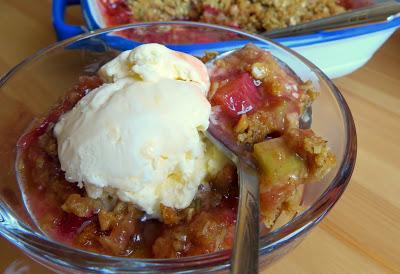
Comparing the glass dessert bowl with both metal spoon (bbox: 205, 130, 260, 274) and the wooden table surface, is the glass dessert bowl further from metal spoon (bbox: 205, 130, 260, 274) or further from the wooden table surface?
the wooden table surface

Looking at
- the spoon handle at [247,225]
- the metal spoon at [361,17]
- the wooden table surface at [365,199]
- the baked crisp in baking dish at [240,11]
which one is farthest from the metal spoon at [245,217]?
the baked crisp in baking dish at [240,11]

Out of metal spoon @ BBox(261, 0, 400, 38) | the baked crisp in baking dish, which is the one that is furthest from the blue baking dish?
the baked crisp in baking dish

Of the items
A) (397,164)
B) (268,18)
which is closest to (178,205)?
(397,164)

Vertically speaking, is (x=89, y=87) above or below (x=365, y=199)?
above

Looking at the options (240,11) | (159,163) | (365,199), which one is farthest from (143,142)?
(240,11)

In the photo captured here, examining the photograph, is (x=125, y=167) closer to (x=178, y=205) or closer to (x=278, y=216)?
(x=178, y=205)

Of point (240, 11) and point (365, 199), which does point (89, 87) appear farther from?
point (240, 11)
